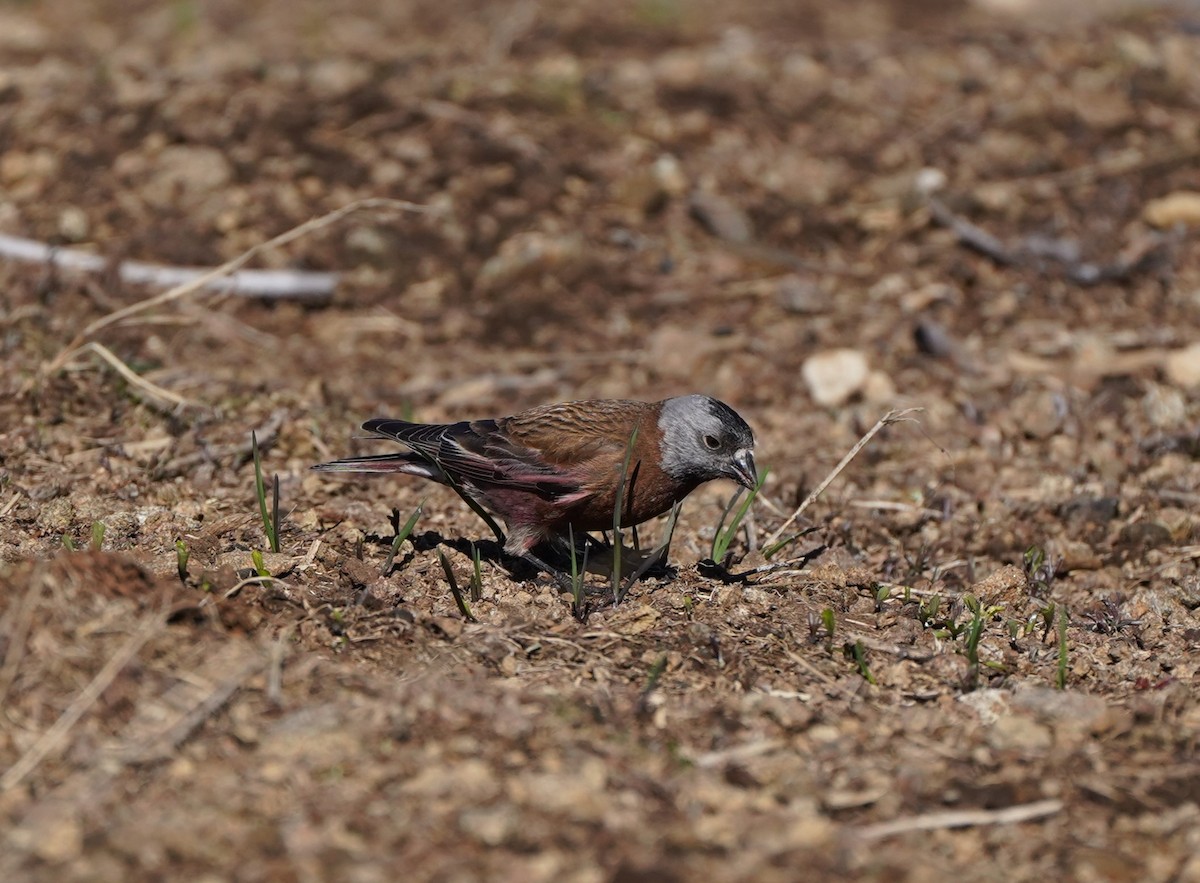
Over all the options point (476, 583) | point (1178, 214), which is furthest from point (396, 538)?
point (1178, 214)

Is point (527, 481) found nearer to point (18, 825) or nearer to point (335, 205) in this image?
point (18, 825)

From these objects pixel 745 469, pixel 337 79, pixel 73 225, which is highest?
pixel 337 79

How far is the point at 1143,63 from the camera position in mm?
10438

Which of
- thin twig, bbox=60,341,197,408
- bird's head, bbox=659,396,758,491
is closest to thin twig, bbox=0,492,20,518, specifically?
thin twig, bbox=60,341,197,408

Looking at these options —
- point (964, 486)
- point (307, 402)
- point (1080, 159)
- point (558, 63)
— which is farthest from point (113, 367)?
point (1080, 159)

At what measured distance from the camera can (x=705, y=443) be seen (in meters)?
5.49

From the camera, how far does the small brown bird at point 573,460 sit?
534 centimetres

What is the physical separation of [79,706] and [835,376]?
4.67m

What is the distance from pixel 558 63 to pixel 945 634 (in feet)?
21.8

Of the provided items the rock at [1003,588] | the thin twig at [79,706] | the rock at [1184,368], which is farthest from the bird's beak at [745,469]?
the rock at [1184,368]

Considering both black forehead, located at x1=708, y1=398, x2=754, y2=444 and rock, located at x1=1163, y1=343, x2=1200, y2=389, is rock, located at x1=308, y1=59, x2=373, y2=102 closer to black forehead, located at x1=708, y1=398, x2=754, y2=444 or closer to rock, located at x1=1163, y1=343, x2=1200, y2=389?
black forehead, located at x1=708, y1=398, x2=754, y2=444

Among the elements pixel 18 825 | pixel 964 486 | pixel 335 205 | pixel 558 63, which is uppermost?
pixel 558 63

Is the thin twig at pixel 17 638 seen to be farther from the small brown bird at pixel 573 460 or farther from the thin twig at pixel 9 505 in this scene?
the small brown bird at pixel 573 460

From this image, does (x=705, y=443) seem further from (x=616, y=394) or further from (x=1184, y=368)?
(x=1184, y=368)
